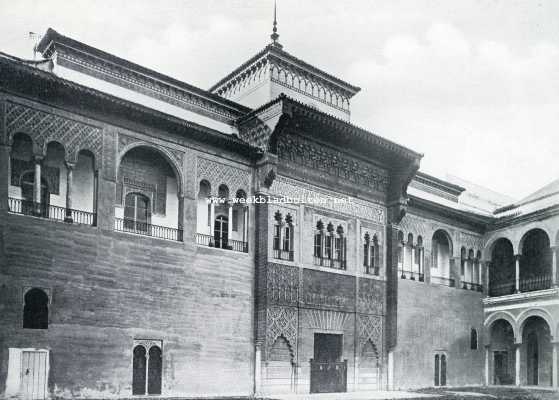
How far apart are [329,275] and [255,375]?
4.11 m

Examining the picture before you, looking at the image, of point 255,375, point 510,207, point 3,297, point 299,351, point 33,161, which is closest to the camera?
point 3,297

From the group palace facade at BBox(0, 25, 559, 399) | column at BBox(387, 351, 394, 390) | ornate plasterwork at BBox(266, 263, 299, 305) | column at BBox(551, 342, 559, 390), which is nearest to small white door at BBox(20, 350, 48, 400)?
palace facade at BBox(0, 25, 559, 399)

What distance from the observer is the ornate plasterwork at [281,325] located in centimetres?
1844

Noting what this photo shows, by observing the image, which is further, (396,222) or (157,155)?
(396,222)

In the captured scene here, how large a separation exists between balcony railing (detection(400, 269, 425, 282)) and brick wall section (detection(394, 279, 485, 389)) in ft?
0.78

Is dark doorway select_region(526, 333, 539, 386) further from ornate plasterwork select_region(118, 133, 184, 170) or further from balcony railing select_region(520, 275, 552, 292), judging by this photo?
ornate plasterwork select_region(118, 133, 184, 170)

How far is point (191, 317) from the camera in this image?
664 inches

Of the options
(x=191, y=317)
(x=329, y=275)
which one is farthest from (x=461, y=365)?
(x=191, y=317)

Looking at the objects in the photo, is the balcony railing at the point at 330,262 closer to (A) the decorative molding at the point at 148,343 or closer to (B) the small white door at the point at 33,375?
(A) the decorative molding at the point at 148,343

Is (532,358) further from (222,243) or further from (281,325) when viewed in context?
(222,243)

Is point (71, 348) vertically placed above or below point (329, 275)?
below

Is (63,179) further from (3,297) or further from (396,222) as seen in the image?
(396,222)

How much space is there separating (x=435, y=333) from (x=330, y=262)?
6.37m

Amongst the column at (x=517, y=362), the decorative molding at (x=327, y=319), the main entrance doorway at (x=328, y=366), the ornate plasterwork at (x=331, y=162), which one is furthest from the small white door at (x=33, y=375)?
the column at (x=517, y=362)
